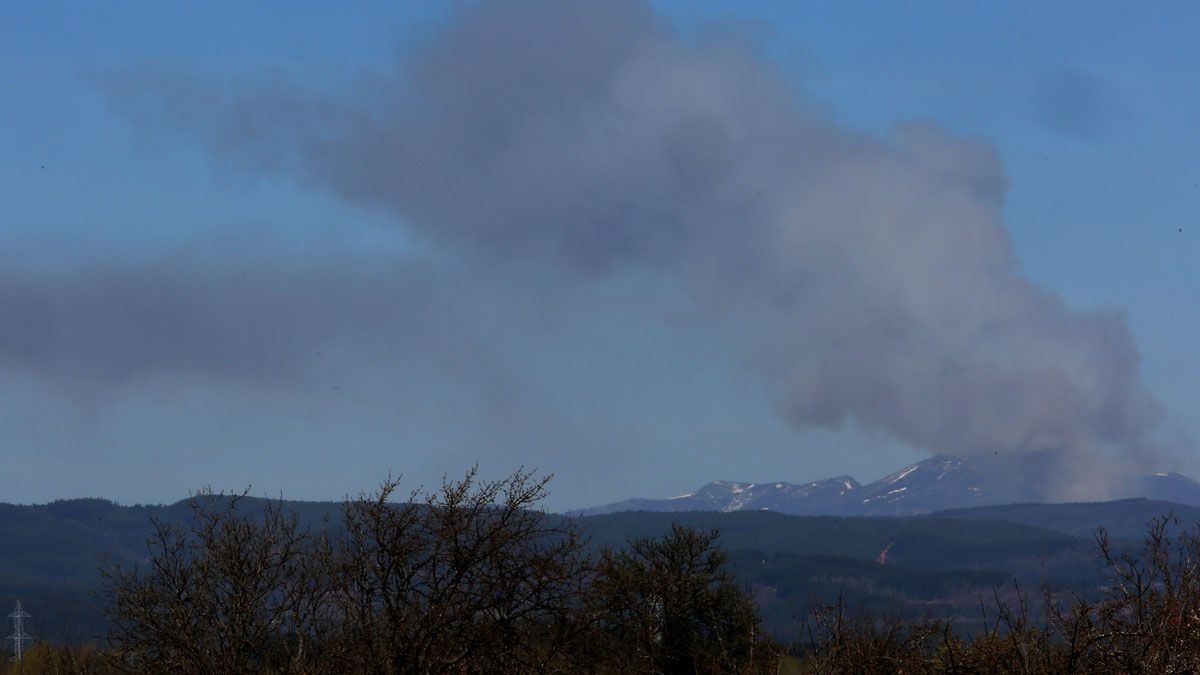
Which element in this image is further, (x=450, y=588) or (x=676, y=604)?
(x=676, y=604)

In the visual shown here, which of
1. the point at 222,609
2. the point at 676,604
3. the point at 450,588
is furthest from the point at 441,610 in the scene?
the point at 676,604

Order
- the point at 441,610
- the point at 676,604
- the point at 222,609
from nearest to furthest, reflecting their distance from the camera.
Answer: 1. the point at 441,610
2. the point at 222,609
3. the point at 676,604

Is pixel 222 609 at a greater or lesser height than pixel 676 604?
greater

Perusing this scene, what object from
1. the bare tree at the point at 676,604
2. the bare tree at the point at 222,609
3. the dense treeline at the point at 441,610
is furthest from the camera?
the bare tree at the point at 676,604

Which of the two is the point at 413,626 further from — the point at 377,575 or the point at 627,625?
the point at 627,625

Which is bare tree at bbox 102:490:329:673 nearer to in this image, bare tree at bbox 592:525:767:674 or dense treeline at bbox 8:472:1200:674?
dense treeline at bbox 8:472:1200:674

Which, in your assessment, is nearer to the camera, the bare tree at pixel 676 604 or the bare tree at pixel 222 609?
the bare tree at pixel 222 609

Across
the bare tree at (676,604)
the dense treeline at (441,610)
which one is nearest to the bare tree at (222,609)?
the dense treeline at (441,610)

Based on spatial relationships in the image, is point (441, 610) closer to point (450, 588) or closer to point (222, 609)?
point (450, 588)

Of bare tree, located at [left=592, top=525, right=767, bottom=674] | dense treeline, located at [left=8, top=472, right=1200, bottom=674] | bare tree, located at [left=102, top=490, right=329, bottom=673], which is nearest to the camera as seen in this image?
dense treeline, located at [left=8, top=472, right=1200, bottom=674]

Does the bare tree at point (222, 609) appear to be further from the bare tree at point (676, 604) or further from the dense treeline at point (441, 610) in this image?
the bare tree at point (676, 604)

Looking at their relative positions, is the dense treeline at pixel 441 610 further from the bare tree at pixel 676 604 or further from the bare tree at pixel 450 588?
the bare tree at pixel 676 604

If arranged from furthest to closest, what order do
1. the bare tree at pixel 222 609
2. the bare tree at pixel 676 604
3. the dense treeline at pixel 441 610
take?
the bare tree at pixel 676 604 → the bare tree at pixel 222 609 → the dense treeline at pixel 441 610

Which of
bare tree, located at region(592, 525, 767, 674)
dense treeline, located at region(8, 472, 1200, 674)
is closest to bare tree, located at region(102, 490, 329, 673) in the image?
dense treeline, located at region(8, 472, 1200, 674)
